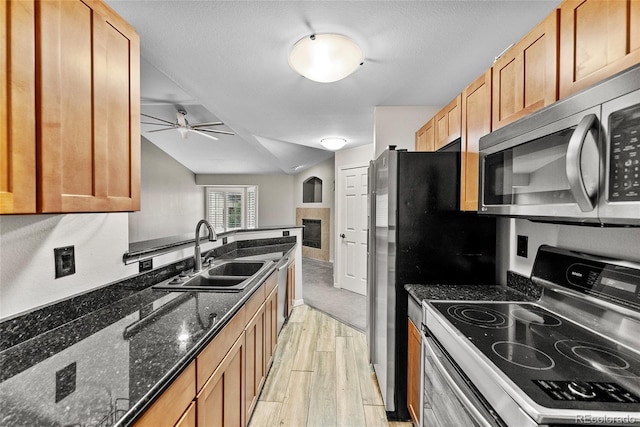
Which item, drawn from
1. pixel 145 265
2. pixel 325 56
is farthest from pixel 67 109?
pixel 325 56

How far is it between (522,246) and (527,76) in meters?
0.93

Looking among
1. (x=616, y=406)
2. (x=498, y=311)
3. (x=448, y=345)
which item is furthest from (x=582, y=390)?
(x=498, y=311)

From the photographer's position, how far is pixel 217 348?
4.06ft

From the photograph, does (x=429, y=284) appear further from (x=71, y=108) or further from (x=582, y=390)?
(x=71, y=108)

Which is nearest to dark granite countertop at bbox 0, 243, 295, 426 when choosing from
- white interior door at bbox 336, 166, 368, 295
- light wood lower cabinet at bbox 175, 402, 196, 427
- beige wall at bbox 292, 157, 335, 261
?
light wood lower cabinet at bbox 175, 402, 196, 427

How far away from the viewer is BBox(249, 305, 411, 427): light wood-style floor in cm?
189

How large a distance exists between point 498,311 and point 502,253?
0.59 m

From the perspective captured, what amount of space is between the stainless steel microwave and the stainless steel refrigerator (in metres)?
0.65

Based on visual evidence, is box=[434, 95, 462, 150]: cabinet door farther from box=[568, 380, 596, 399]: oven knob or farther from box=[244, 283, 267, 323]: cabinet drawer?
box=[244, 283, 267, 323]: cabinet drawer

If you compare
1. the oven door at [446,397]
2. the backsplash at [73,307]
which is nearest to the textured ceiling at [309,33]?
the backsplash at [73,307]

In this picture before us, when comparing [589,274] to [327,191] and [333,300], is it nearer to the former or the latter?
[333,300]

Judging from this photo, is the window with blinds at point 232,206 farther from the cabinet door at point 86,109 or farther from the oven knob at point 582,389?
the oven knob at point 582,389

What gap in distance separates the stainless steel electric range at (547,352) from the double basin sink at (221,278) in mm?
1134

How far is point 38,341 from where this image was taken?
3.47 ft
